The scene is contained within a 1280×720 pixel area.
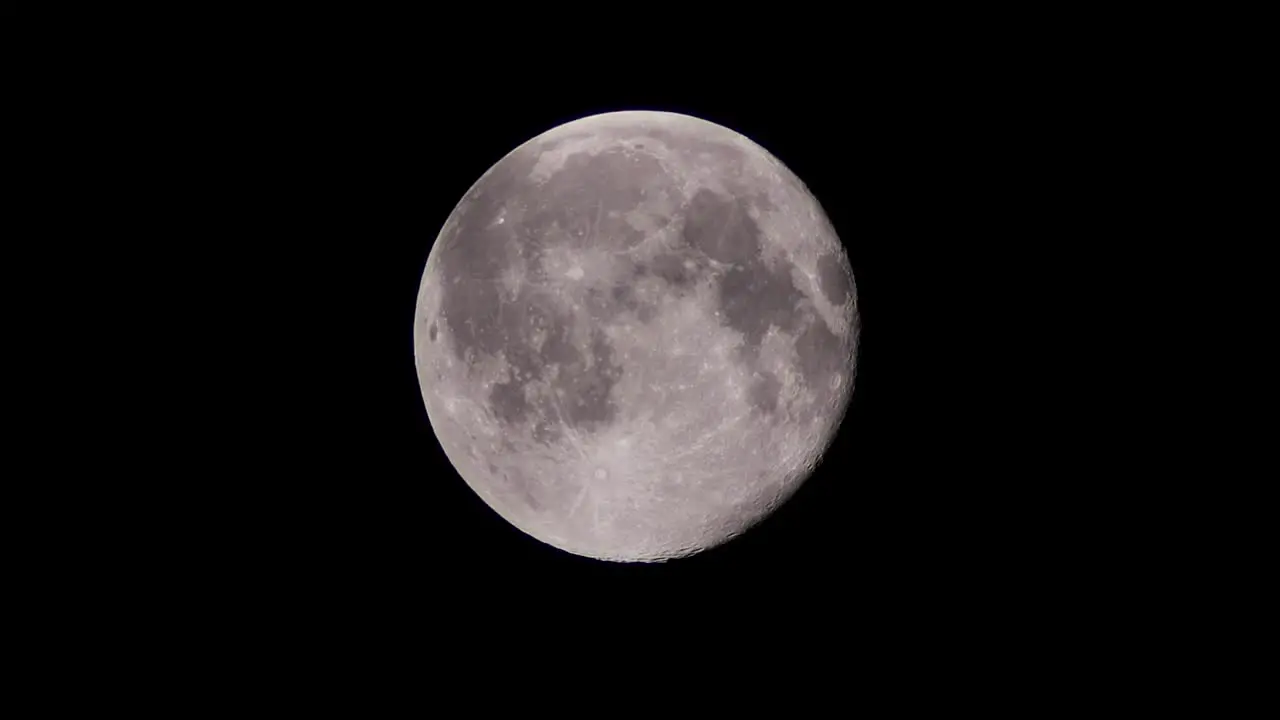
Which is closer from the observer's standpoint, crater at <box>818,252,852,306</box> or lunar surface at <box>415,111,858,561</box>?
lunar surface at <box>415,111,858,561</box>

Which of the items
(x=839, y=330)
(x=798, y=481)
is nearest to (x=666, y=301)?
(x=839, y=330)

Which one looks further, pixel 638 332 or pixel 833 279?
pixel 833 279

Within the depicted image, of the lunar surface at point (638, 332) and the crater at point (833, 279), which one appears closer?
the lunar surface at point (638, 332)

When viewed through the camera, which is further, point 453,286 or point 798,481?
point 798,481

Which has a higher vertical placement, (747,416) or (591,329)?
(591,329)

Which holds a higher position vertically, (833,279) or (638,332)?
(833,279)

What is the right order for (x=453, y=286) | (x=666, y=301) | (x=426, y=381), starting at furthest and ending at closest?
(x=426, y=381), (x=453, y=286), (x=666, y=301)

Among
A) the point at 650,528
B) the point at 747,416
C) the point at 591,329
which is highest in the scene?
the point at 591,329

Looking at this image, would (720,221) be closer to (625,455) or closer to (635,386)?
(635,386)
